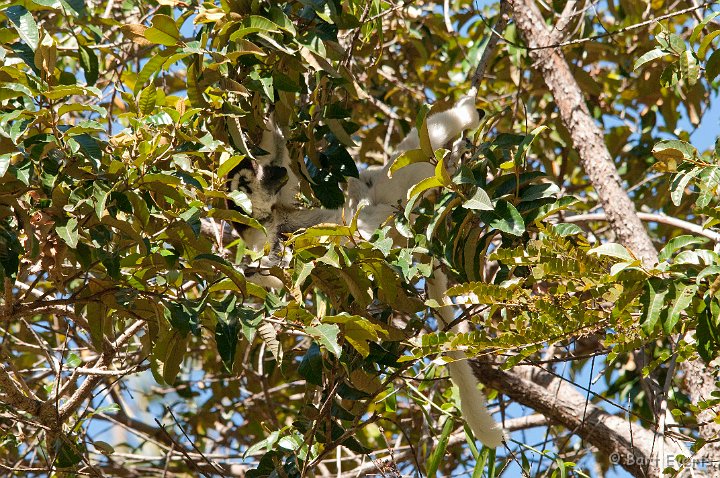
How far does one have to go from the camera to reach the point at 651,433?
348cm

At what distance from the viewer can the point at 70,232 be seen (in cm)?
208

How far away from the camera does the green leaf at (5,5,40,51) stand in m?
2.02

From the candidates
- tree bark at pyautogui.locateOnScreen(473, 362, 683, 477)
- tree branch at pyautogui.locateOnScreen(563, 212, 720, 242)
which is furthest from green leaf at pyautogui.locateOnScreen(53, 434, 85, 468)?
tree branch at pyautogui.locateOnScreen(563, 212, 720, 242)

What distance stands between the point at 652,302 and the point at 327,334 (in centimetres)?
77

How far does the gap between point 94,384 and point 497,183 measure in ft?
5.25

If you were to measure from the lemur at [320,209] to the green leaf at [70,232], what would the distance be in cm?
85

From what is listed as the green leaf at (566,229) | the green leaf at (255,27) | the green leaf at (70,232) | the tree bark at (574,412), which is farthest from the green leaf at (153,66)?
the tree bark at (574,412)

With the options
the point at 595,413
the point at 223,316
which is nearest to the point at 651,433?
the point at 595,413

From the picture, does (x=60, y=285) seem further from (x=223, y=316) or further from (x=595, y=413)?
(x=595, y=413)

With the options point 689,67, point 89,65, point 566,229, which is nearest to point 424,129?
point 566,229

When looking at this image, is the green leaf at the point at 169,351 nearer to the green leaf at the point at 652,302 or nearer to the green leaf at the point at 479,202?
the green leaf at the point at 479,202

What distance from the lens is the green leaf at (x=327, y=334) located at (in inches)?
75.1

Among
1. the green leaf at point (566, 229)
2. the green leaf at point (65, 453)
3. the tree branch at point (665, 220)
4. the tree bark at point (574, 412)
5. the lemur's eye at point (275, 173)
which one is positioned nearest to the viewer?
the green leaf at point (566, 229)

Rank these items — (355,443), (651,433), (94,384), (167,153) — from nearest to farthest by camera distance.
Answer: (167,153), (355,443), (94,384), (651,433)
